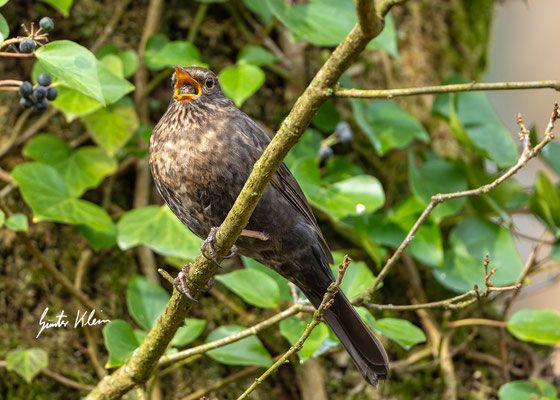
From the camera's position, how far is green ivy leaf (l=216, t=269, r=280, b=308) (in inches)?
117

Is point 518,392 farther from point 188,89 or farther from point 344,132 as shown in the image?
point 188,89

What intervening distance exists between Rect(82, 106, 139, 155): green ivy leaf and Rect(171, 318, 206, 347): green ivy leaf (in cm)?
90

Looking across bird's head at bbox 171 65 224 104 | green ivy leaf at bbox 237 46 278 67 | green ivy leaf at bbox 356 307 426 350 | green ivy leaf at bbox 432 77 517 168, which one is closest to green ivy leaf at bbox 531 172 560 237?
green ivy leaf at bbox 432 77 517 168

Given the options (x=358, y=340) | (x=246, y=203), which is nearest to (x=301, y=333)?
(x=358, y=340)

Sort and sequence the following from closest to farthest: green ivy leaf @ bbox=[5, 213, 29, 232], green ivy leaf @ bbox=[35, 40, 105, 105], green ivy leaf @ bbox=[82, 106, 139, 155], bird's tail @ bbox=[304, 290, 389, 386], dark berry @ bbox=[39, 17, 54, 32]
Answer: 1. green ivy leaf @ bbox=[35, 40, 105, 105]
2. dark berry @ bbox=[39, 17, 54, 32]
3. bird's tail @ bbox=[304, 290, 389, 386]
4. green ivy leaf @ bbox=[5, 213, 29, 232]
5. green ivy leaf @ bbox=[82, 106, 139, 155]

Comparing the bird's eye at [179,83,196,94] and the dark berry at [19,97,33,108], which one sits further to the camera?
the bird's eye at [179,83,196,94]

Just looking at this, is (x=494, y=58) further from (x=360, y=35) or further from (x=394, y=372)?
(x=360, y=35)

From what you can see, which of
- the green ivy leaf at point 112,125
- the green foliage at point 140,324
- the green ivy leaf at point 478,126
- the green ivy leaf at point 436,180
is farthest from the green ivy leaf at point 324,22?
the green foliage at point 140,324

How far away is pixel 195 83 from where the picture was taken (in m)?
2.96

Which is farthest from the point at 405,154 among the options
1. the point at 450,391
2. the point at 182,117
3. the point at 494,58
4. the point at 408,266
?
the point at 494,58

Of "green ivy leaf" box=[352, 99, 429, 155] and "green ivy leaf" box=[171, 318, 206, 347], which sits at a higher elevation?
"green ivy leaf" box=[352, 99, 429, 155]

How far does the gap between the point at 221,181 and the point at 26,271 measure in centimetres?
122

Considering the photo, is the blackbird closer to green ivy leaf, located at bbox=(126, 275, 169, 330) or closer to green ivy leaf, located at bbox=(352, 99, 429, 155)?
green ivy leaf, located at bbox=(126, 275, 169, 330)

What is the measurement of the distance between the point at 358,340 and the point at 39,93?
1.53m
